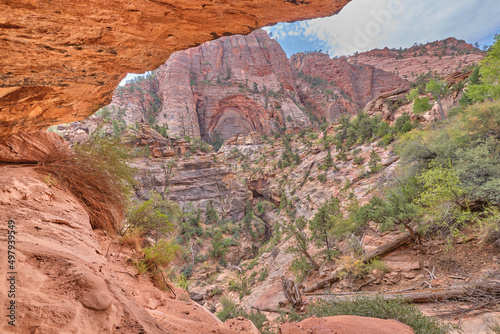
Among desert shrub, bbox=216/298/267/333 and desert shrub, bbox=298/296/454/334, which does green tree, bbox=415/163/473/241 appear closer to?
desert shrub, bbox=298/296/454/334

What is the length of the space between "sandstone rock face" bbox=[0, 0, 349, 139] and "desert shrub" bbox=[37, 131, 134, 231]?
90 centimetres

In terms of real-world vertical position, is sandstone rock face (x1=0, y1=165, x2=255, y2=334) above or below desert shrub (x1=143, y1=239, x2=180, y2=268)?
above

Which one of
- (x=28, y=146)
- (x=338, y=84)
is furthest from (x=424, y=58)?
(x=28, y=146)

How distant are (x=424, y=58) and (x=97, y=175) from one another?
86263mm

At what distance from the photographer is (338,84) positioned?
6419cm

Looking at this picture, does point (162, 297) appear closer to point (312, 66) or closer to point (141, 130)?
point (141, 130)

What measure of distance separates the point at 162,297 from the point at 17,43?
413cm

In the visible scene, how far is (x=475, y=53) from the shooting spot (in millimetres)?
52406

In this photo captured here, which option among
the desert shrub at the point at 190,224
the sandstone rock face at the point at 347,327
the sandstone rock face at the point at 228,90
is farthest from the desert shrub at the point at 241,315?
the sandstone rock face at the point at 228,90

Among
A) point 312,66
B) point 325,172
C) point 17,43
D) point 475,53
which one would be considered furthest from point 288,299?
point 475,53

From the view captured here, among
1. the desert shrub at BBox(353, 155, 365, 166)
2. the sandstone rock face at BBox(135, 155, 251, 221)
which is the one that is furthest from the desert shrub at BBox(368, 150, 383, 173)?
the sandstone rock face at BBox(135, 155, 251, 221)

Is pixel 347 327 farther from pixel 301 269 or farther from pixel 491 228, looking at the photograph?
pixel 301 269

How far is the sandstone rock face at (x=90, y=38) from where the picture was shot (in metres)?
2.47

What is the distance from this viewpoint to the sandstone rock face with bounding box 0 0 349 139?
2.47m
